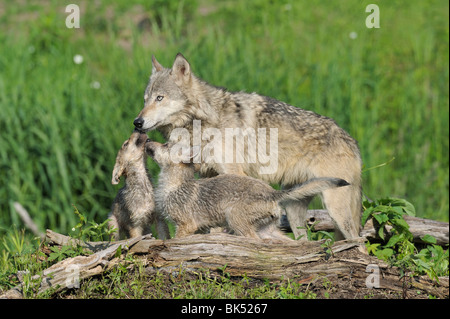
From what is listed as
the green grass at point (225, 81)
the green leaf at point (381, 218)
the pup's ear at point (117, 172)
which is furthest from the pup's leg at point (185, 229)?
the green grass at point (225, 81)

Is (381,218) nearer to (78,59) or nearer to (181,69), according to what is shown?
(181,69)

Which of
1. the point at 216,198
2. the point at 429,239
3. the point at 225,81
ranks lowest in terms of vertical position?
the point at 429,239

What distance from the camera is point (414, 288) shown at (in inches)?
202

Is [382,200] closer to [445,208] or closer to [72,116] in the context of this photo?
[445,208]

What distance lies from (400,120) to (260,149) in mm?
5160

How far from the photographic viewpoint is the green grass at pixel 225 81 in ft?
29.5

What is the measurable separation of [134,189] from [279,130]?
1.80m

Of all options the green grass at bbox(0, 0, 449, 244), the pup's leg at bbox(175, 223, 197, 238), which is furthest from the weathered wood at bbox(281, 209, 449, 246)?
the green grass at bbox(0, 0, 449, 244)

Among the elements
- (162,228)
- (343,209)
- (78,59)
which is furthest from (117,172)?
(78,59)

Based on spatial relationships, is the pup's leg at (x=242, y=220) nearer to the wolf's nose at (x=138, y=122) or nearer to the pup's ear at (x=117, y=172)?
the pup's ear at (x=117, y=172)

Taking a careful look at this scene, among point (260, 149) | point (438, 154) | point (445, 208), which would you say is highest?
point (260, 149)

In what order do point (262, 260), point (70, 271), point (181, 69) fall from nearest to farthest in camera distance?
point (70, 271), point (262, 260), point (181, 69)

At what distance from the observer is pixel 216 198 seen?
17.5ft
